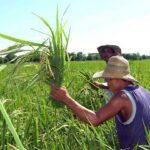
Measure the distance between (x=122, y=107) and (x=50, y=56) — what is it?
497 mm

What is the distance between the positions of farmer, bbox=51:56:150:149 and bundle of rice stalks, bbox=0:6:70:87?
0.29 feet

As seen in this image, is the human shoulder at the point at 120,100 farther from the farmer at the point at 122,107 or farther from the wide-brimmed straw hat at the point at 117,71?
the wide-brimmed straw hat at the point at 117,71

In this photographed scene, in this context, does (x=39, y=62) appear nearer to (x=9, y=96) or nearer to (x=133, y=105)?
(x=133, y=105)

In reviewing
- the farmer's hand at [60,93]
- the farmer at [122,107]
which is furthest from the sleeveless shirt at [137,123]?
the farmer's hand at [60,93]

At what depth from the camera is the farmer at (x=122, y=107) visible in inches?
96.3

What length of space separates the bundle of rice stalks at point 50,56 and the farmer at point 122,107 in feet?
0.29

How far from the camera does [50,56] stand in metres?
2.37

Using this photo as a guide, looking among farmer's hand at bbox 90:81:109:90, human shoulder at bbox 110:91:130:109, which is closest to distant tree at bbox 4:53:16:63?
human shoulder at bbox 110:91:130:109

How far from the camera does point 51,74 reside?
2.37 m

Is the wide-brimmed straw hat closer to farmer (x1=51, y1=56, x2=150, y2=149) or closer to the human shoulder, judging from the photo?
farmer (x1=51, y1=56, x2=150, y2=149)

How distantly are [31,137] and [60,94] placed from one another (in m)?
0.33

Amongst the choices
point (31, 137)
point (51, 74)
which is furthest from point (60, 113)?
point (51, 74)

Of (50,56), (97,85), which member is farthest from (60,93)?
(97,85)

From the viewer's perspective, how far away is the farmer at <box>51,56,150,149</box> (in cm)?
245
